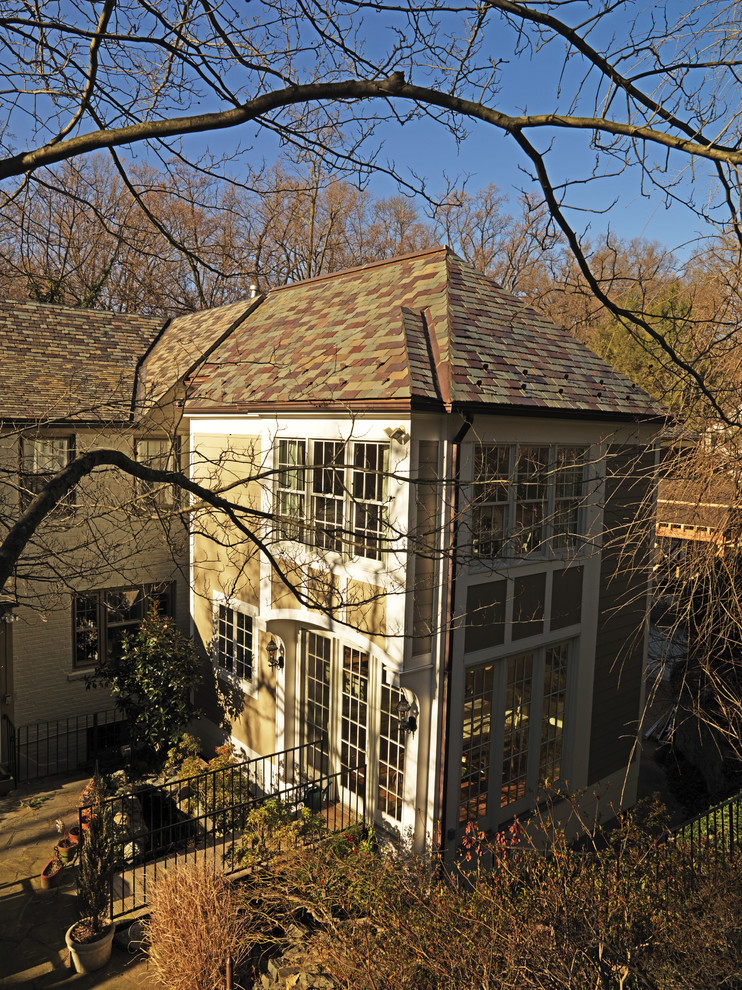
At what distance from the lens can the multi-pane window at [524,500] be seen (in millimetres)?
9109

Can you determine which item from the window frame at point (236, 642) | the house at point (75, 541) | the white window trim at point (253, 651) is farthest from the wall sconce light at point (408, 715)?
the house at point (75, 541)

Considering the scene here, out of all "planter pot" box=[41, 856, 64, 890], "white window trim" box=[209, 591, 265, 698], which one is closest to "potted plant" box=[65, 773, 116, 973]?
"planter pot" box=[41, 856, 64, 890]

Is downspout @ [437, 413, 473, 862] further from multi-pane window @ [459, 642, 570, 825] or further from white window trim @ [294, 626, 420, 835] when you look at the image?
multi-pane window @ [459, 642, 570, 825]

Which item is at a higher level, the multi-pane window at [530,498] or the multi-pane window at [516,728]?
the multi-pane window at [530,498]

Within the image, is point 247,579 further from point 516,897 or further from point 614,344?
point 614,344

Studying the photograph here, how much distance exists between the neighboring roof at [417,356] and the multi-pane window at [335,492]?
722 mm

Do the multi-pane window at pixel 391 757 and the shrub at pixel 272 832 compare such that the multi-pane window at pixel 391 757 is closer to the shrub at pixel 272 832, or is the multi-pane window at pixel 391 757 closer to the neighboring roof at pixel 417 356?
the shrub at pixel 272 832

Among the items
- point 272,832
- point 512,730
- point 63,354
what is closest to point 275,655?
point 272,832

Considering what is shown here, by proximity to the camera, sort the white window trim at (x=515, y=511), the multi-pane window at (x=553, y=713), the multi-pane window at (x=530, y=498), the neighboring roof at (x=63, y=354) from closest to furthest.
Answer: the white window trim at (x=515, y=511)
the multi-pane window at (x=530, y=498)
the multi-pane window at (x=553, y=713)
the neighboring roof at (x=63, y=354)

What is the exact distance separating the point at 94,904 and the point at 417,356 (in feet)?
25.5

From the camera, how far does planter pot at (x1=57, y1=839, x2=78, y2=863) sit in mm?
9633

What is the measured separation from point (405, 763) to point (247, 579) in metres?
4.51

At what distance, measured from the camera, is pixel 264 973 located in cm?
727

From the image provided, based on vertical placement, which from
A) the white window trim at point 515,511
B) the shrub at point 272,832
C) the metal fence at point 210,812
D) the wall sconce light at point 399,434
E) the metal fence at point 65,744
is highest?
the wall sconce light at point 399,434
